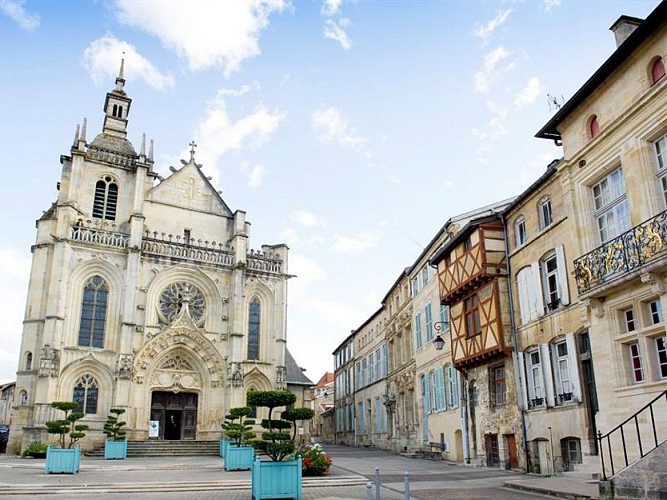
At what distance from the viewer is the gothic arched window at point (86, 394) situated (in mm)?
27516

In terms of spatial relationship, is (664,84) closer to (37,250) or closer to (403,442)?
(403,442)

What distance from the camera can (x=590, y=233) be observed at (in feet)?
40.6

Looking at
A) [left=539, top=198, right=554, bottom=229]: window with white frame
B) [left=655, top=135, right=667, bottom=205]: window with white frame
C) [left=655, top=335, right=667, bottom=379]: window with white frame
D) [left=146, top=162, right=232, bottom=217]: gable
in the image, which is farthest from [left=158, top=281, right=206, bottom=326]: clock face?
[left=655, top=135, right=667, bottom=205]: window with white frame

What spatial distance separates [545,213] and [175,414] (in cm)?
2257

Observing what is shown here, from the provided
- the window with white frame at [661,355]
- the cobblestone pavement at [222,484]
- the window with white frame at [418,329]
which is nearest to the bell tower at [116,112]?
the window with white frame at [418,329]

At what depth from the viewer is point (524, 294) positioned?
16.4 m

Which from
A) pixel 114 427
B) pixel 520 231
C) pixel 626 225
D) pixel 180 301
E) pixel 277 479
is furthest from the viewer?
pixel 180 301

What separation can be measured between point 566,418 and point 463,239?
7073 millimetres

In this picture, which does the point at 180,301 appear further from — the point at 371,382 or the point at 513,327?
the point at 513,327

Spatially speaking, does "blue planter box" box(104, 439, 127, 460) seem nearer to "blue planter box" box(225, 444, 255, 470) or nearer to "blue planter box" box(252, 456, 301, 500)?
"blue planter box" box(225, 444, 255, 470)

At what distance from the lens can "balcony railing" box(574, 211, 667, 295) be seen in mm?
9836

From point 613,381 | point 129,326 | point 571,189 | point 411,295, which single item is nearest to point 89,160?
point 129,326

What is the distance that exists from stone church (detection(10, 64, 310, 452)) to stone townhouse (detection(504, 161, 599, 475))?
18309 mm

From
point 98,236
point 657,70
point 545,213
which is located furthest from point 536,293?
point 98,236
